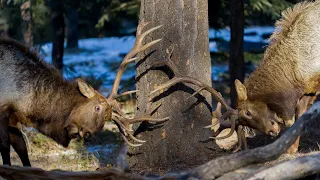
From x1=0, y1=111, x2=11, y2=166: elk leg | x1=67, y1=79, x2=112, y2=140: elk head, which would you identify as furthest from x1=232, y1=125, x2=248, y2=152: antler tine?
x1=0, y1=111, x2=11, y2=166: elk leg

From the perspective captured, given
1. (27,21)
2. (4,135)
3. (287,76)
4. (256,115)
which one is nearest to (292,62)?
(287,76)

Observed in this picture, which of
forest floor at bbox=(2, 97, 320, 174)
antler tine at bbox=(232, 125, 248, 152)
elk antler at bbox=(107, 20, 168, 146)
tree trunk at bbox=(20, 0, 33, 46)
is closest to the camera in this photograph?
elk antler at bbox=(107, 20, 168, 146)

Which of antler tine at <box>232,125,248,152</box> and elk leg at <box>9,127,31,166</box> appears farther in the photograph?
elk leg at <box>9,127,31,166</box>

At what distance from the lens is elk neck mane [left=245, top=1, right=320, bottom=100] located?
9.11 meters

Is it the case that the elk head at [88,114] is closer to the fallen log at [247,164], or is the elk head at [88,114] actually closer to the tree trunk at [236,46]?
the fallen log at [247,164]

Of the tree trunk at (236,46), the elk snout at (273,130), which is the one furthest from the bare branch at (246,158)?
the tree trunk at (236,46)

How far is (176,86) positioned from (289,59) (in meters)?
1.92

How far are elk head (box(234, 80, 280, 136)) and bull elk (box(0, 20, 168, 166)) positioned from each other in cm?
153

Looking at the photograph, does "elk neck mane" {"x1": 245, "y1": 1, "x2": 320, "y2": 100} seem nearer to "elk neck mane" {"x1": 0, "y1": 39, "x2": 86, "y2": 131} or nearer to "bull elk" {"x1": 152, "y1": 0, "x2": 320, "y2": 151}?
"bull elk" {"x1": 152, "y1": 0, "x2": 320, "y2": 151}

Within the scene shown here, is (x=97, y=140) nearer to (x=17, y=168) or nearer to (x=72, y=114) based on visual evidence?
(x=72, y=114)

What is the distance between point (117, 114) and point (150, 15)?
4.29ft

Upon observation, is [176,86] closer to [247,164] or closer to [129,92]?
[129,92]

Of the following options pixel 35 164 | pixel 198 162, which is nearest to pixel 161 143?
pixel 198 162

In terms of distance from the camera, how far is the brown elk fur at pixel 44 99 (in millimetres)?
8383
